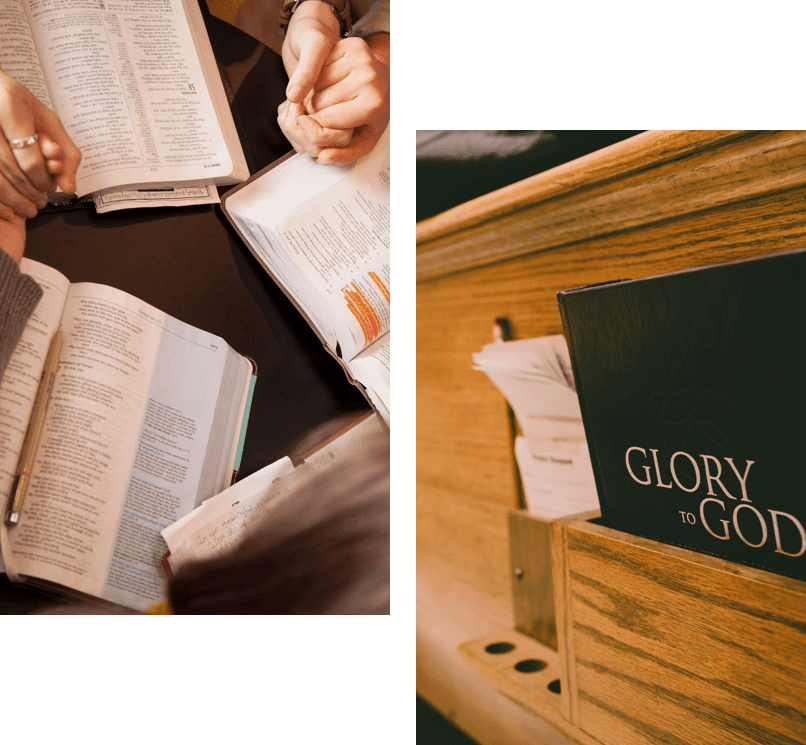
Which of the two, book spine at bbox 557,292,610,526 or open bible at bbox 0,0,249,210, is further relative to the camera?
open bible at bbox 0,0,249,210

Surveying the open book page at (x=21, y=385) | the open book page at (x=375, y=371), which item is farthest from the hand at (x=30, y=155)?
the open book page at (x=375, y=371)

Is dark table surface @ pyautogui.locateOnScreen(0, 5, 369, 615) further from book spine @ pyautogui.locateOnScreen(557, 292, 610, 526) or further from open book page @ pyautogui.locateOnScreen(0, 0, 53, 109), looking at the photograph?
book spine @ pyautogui.locateOnScreen(557, 292, 610, 526)

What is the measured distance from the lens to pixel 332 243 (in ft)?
2.62

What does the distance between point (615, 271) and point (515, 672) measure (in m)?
0.56

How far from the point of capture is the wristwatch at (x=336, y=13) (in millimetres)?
812

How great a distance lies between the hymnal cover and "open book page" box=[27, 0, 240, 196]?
564mm

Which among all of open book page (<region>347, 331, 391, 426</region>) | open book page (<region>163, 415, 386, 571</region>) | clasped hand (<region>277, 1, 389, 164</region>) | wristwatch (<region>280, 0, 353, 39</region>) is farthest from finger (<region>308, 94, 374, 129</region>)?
open book page (<region>163, 415, 386, 571</region>)

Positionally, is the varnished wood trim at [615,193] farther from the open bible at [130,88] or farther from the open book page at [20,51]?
the open book page at [20,51]

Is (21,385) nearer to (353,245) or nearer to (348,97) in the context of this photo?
(353,245)

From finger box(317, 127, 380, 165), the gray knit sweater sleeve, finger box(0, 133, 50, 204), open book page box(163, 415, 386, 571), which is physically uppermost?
finger box(317, 127, 380, 165)

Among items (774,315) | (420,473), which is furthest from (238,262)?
(774,315)

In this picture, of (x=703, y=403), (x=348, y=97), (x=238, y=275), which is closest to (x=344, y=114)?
(x=348, y=97)

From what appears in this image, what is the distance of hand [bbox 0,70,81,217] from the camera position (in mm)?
740

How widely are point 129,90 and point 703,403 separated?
839mm
